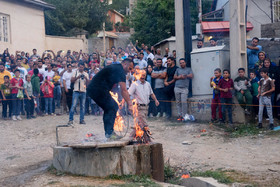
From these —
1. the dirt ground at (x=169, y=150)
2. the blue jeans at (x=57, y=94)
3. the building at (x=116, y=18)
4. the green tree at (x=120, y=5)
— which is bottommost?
the dirt ground at (x=169, y=150)

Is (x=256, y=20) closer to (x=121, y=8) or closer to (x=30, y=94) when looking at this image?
(x=30, y=94)

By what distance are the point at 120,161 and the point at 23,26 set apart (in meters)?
19.3

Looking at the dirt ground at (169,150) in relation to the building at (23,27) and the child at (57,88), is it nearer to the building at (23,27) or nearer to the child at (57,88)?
the child at (57,88)

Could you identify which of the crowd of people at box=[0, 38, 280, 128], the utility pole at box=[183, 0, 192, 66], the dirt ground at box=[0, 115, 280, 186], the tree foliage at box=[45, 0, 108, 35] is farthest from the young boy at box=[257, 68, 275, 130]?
the tree foliage at box=[45, 0, 108, 35]

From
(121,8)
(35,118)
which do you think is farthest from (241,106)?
(121,8)

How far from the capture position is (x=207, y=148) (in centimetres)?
967

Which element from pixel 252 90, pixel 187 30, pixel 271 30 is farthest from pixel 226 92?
pixel 271 30

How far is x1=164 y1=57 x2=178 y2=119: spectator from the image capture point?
1368cm

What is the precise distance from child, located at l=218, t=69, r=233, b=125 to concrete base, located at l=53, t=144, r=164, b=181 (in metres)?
5.37

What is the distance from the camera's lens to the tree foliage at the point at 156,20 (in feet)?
100

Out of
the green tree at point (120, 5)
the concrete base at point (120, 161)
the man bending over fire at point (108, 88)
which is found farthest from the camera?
the green tree at point (120, 5)

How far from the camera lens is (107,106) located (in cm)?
845

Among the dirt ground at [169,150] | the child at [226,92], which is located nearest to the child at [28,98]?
the dirt ground at [169,150]

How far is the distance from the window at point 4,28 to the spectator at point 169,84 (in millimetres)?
12455
